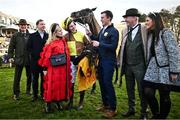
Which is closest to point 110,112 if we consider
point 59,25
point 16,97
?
point 59,25

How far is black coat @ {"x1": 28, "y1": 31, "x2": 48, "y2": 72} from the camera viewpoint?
8.47 metres

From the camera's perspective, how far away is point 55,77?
22.6 feet

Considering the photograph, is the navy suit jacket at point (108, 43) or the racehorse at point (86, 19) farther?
the racehorse at point (86, 19)

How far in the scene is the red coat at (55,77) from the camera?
6.88 meters

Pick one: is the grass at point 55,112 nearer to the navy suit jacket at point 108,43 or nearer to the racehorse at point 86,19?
the navy suit jacket at point 108,43

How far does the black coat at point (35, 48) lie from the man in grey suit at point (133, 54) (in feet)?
8.59

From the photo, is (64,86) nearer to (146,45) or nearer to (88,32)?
(88,32)

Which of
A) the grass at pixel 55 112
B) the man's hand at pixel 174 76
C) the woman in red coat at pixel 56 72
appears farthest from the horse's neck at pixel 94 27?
the man's hand at pixel 174 76

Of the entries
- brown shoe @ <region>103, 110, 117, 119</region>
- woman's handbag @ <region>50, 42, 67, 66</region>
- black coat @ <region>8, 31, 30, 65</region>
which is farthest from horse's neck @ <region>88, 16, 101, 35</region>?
black coat @ <region>8, 31, 30, 65</region>

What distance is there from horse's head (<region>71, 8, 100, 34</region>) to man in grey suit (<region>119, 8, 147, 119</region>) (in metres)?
1.20

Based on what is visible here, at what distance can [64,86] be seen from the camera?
7008 millimetres

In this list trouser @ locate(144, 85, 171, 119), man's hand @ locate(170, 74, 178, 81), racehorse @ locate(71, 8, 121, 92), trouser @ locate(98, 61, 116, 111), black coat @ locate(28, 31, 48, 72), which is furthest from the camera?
black coat @ locate(28, 31, 48, 72)

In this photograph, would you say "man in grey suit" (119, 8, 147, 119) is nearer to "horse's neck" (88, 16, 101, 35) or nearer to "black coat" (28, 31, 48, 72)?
"horse's neck" (88, 16, 101, 35)

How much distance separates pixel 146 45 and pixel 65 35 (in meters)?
1.98
